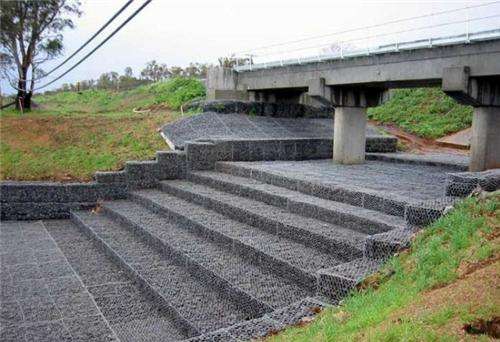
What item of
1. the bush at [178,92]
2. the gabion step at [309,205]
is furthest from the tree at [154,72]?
the gabion step at [309,205]

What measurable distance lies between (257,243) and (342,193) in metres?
1.57

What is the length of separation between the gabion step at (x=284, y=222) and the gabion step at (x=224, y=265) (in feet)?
1.96

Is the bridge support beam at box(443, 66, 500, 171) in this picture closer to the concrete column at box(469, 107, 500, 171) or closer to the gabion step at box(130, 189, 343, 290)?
the concrete column at box(469, 107, 500, 171)

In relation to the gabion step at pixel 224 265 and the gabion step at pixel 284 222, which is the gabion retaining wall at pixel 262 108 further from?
the gabion step at pixel 224 265

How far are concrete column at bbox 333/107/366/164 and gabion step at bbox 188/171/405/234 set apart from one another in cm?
278

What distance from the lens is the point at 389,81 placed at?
867 cm

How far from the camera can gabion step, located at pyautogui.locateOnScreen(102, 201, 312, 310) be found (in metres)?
4.29

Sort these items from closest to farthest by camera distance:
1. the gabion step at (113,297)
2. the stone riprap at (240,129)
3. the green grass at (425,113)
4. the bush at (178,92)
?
the gabion step at (113,297)
the stone riprap at (240,129)
the bush at (178,92)
the green grass at (425,113)

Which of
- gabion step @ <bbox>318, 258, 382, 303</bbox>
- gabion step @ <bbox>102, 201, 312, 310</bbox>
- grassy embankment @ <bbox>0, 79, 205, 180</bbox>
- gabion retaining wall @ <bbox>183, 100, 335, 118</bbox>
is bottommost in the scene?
gabion step @ <bbox>102, 201, 312, 310</bbox>

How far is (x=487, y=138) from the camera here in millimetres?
7664

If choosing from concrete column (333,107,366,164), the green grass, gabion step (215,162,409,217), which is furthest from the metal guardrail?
the green grass

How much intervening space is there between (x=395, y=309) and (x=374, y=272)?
0.93 meters

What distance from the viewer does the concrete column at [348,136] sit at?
10109mm

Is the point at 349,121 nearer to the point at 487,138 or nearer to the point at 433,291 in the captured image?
the point at 487,138
